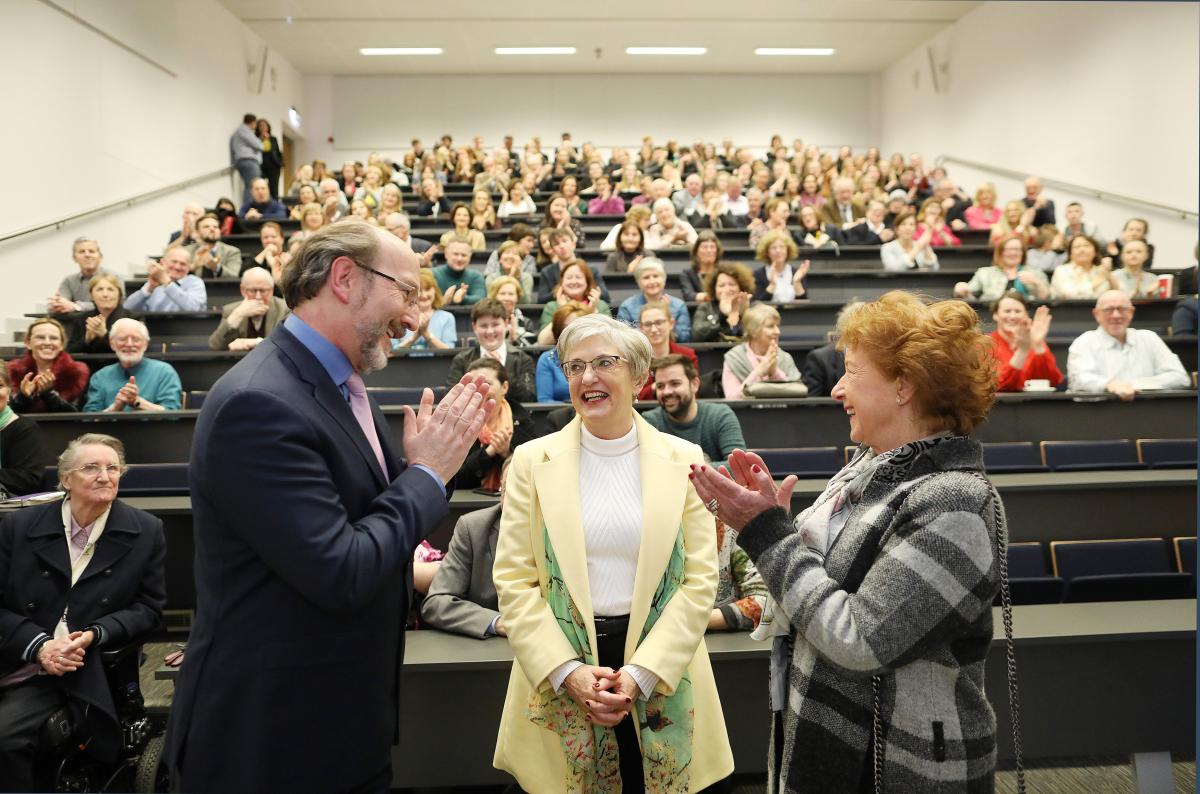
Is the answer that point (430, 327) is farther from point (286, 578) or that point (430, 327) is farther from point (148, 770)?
point (286, 578)

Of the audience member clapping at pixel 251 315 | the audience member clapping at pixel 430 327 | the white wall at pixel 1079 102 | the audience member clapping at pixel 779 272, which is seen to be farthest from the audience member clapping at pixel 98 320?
the white wall at pixel 1079 102

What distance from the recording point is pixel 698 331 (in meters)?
5.30

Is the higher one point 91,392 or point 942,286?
point 942,286

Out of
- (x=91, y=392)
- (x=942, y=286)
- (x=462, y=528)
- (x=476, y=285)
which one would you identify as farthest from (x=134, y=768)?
(x=942, y=286)

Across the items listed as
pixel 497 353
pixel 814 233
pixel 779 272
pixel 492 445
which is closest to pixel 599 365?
pixel 492 445

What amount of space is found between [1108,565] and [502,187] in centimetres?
821

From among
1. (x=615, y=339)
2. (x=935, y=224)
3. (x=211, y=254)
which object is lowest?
(x=615, y=339)

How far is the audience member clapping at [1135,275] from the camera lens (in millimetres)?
6270

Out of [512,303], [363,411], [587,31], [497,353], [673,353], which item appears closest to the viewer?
[363,411]

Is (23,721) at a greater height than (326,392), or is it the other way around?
(326,392)

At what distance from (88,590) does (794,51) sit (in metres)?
13.2

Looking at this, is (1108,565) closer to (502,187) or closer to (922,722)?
(922,722)

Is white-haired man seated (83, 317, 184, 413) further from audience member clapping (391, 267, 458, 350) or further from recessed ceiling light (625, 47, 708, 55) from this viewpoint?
recessed ceiling light (625, 47, 708, 55)

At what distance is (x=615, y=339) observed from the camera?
1758mm
